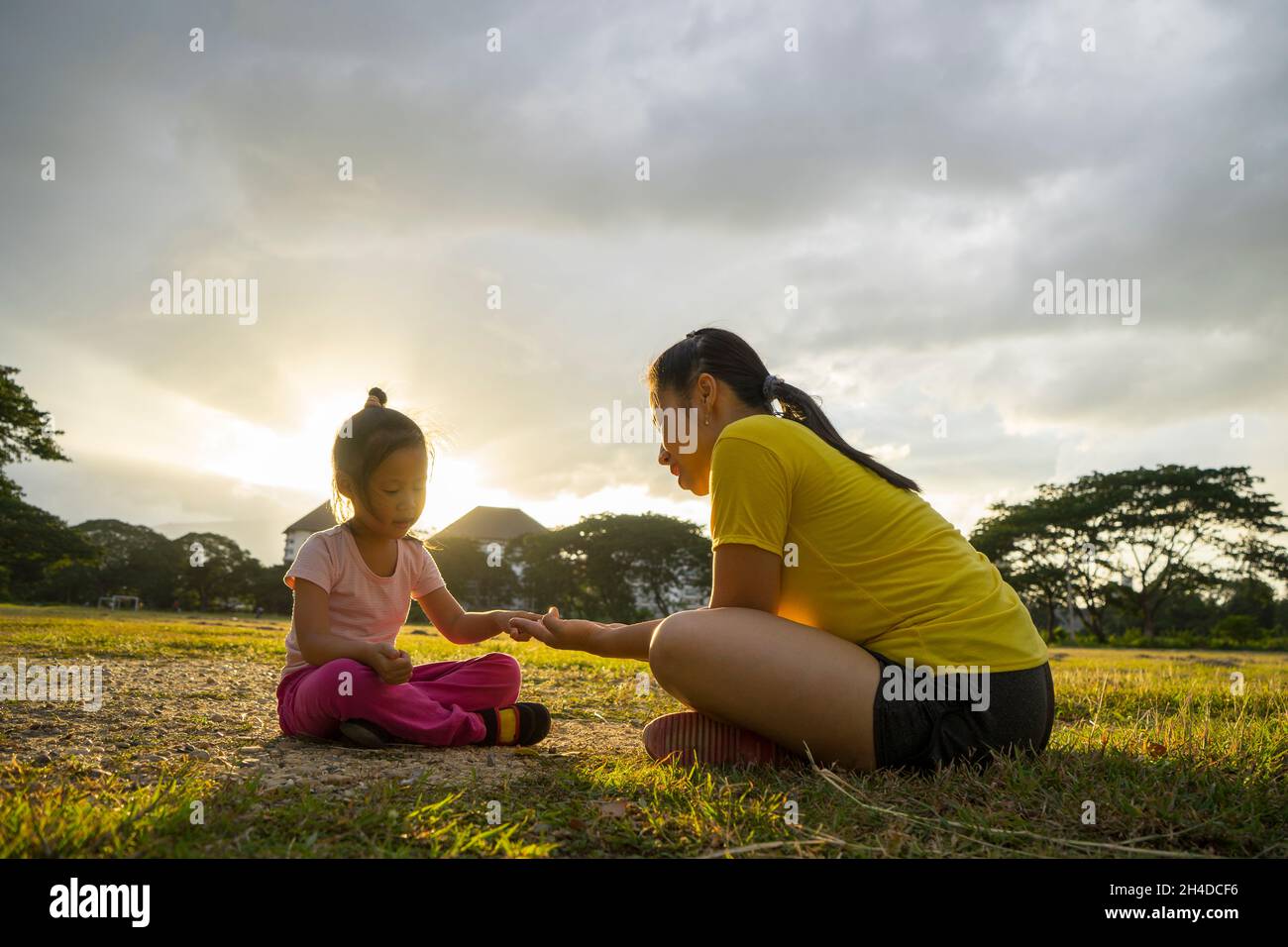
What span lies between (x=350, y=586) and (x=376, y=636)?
0.26 metres

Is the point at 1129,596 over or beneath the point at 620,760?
beneath

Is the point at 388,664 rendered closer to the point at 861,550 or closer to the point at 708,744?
the point at 708,744

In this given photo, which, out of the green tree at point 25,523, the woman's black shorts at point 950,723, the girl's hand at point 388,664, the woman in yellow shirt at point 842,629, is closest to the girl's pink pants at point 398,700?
the girl's hand at point 388,664

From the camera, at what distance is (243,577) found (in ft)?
134

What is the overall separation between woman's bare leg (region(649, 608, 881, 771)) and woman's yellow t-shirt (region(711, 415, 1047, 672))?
0.51 feet

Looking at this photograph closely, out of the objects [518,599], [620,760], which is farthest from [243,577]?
[620,760]

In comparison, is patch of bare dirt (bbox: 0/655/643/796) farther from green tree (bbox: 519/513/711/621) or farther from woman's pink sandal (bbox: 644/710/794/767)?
green tree (bbox: 519/513/711/621)

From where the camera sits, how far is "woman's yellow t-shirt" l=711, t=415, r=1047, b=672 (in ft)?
8.06

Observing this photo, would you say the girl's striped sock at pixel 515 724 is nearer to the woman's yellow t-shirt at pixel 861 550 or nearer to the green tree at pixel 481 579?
the woman's yellow t-shirt at pixel 861 550

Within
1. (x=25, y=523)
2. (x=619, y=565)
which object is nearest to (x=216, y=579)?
(x=25, y=523)

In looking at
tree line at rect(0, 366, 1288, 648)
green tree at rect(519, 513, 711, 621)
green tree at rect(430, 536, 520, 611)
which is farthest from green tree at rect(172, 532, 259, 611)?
green tree at rect(519, 513, 711, 621)

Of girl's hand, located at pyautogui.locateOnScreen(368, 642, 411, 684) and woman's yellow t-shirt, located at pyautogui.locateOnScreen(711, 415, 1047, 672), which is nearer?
woman's yellow t-shirt, located at pyautogui.locateOnScreen(711, 415, 1047, 672)

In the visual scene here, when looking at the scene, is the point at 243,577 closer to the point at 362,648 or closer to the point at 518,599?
the point at 518,599
